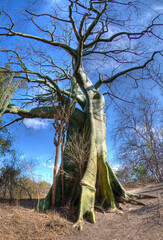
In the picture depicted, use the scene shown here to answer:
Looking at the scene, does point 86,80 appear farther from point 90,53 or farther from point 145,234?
point 145,234

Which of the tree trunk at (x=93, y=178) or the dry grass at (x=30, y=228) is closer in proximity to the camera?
the dry grass at (x=30, y=228)

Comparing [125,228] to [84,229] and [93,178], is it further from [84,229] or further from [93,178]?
[93,178]

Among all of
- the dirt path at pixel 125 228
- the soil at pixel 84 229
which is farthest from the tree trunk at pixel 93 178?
the soil at pixel 84 229

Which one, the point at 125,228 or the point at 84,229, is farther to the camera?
the point at 84,229

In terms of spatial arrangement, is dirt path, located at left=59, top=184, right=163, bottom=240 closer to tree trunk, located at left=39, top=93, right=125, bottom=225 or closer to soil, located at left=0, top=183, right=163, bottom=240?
soil, located at left=0, top=183, right=163, bottom=240

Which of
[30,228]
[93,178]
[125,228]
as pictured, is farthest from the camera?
[93,178]

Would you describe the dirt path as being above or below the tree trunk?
below

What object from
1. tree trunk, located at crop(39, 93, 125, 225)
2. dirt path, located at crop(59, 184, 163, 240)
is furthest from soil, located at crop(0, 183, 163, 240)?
tree trunk, located at crop(39, 93, 125, 225)

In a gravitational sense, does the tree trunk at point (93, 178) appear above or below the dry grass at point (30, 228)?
above

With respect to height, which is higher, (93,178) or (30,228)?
(93,178)

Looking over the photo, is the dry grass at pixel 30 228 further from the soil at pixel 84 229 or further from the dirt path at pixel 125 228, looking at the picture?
the dirt path at pixel 125 228

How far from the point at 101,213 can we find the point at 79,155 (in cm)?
180

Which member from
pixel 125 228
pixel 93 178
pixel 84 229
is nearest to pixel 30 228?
pixel 84 229

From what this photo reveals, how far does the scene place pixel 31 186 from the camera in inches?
371
